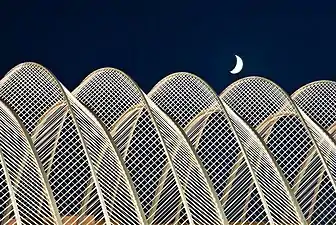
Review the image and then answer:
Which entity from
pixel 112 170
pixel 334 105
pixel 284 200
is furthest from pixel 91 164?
pixel 334 105

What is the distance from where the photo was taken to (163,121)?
61.7 ft

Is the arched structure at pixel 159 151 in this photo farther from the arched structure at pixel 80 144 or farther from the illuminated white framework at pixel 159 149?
the arched structure at pixel 80 144

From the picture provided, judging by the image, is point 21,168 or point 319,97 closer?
point 21,168

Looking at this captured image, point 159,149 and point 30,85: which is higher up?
point 30,85

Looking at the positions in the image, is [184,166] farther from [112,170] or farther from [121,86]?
[121,86]

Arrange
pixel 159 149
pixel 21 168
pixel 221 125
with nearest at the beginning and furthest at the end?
pixel 21 168 → pixel 159 149 → pixel 221 125

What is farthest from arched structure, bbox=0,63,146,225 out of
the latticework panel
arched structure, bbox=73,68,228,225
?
arched structure, bbox=73,68,228,225

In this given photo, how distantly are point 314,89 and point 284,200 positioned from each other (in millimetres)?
7199

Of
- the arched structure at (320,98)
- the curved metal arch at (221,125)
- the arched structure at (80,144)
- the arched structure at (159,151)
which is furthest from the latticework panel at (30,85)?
the arched structure at (320,98)

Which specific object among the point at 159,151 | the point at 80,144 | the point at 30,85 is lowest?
the point at 159,151

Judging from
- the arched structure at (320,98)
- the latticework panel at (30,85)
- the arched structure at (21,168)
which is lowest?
the arched structure at (320,98)

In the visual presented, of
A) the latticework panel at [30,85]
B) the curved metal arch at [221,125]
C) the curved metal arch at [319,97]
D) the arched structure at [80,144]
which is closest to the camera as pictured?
the arched structure at [80,144]

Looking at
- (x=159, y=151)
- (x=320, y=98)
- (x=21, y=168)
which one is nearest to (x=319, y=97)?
(x=320, y=98)

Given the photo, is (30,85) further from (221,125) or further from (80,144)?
(221,125)
